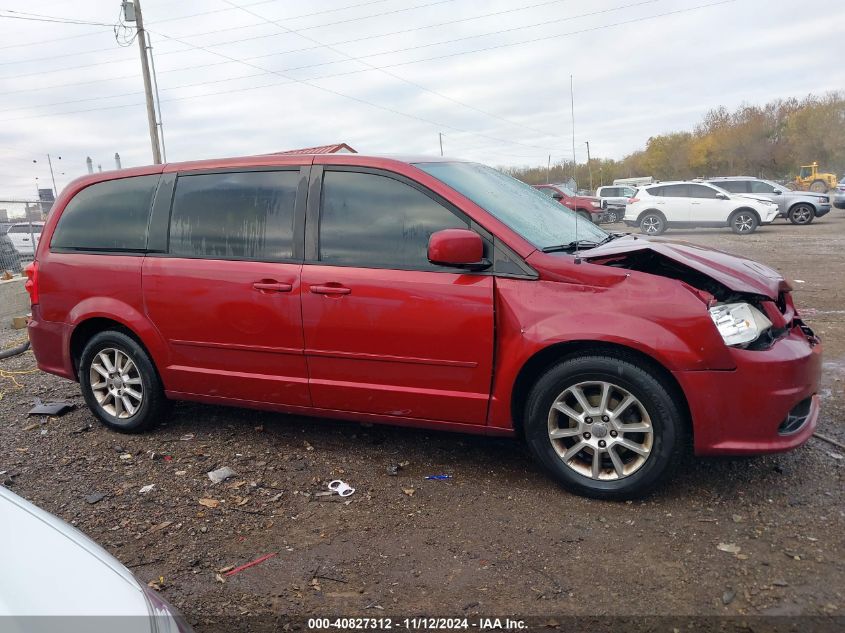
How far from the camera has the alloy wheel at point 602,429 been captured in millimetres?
3309

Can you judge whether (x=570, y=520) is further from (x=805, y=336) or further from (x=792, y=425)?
(x=805, y=336)

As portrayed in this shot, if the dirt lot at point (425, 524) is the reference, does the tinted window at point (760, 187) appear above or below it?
above

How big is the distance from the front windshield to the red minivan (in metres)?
0.02

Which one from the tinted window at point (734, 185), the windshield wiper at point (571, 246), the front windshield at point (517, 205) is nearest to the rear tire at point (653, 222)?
the tinted window at point (734, 185)

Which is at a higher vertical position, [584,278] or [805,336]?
[584,278]

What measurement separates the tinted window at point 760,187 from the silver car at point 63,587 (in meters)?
Result: 23.9

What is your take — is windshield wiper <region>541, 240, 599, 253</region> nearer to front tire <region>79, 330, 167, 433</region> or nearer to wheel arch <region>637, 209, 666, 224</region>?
front tire <region>79, 330, 167, 433</region>

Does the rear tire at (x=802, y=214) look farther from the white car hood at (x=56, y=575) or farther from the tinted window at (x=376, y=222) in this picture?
the white car hood at (x=56, y=575)

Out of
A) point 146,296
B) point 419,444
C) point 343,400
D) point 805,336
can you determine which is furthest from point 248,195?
point 805,336

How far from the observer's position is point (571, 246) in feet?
12.5

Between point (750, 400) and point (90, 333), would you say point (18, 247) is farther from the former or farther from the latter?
point (750, 400)

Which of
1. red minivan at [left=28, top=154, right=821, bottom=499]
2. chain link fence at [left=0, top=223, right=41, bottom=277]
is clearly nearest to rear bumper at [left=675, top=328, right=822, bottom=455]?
red minivan at [left=28, top=154, right=821, bottom=499]

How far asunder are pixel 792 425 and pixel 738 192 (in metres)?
20.8

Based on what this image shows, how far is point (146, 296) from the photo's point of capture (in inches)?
171
